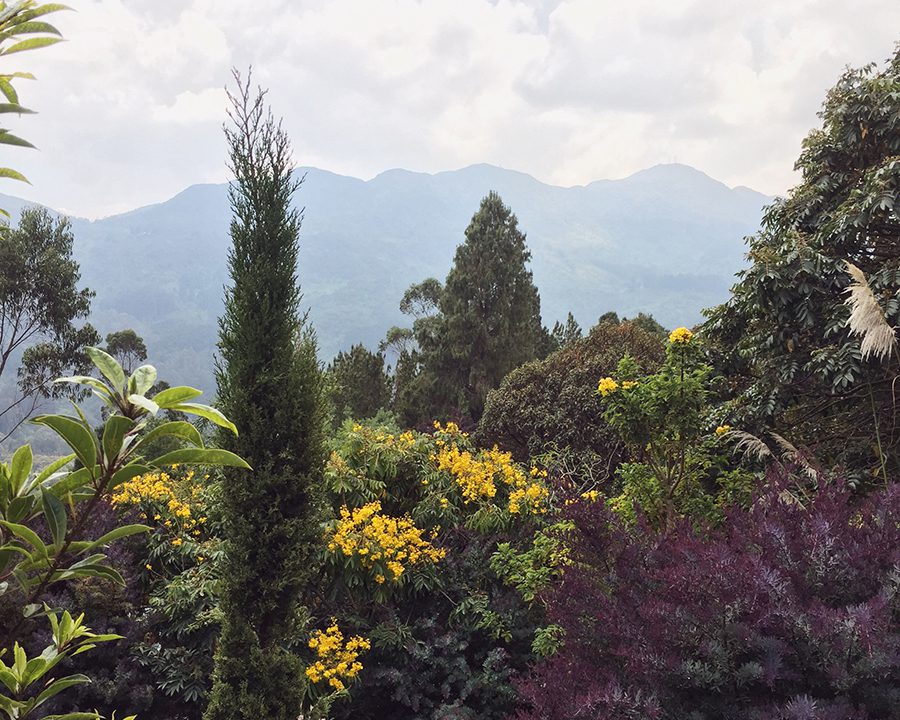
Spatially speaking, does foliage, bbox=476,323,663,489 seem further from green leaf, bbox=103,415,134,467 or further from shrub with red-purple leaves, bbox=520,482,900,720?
green leaf, bbox=103,415,134,467

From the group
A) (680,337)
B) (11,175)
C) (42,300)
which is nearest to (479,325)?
(42,300)

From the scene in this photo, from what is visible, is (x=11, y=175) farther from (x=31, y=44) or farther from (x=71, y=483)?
(x=71, y=483)

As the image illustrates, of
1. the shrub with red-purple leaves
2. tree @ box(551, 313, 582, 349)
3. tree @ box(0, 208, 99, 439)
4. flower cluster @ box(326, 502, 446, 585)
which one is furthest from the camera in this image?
tree @ box(551, 313, 582, 349)

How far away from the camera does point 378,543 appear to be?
182 inches

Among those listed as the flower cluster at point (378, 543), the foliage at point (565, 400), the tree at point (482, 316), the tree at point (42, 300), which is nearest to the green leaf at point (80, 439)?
the flower cluster at point (378, 543)

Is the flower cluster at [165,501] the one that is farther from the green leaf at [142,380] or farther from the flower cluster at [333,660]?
the green leaf at [142,380]

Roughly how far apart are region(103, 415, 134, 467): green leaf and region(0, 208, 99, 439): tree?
14.4 m

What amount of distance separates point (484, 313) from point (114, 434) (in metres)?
16.8

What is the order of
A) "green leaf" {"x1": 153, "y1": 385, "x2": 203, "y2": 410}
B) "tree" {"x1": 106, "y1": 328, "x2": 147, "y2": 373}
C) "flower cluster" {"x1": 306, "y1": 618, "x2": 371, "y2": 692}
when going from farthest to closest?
"tree" {"x1": 106, "y1": 328, "x2": 147, "y2": 373} < "flower cluster" {"x1": 306, "y1": 618, "x2": 371, "y2": 692} < "green leaf" {"x1": 153, "y1": 385, "x2": 203, "y2": 410}

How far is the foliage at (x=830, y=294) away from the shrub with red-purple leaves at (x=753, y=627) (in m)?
2.06

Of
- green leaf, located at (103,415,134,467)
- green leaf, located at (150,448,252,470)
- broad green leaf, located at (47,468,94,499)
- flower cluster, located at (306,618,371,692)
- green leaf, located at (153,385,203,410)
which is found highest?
green leaf, located at (153,385,203,410)

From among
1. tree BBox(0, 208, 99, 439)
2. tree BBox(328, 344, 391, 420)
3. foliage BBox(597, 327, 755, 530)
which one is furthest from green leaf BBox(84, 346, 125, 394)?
tree BBox(328, 344, 391, 420)

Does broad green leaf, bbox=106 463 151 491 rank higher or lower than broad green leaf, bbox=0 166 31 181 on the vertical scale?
lower

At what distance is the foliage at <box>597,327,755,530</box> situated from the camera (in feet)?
14.7
